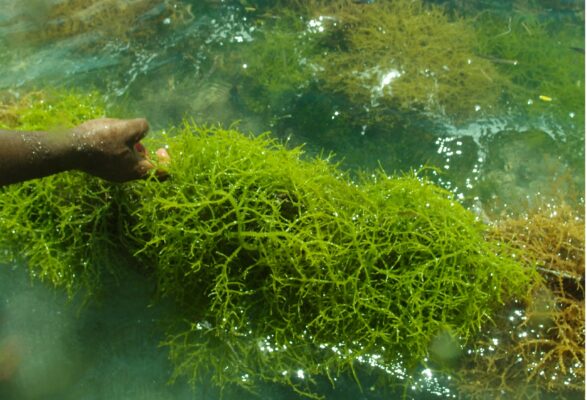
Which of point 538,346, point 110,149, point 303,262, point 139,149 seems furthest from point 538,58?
point 110,149

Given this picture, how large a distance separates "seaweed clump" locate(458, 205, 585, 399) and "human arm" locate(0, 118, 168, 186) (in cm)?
119

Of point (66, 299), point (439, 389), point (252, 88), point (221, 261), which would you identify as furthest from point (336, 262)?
point (252, 88)

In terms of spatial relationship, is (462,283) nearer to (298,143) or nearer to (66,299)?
(298,143)

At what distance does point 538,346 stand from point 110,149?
1.43 meters

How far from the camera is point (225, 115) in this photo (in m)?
2.51

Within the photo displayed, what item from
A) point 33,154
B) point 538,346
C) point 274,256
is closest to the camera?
point 33,154

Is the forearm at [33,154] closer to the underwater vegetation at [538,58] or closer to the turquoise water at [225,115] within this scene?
the turquoise water at [225,115]

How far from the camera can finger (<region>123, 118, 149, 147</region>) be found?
1.62m

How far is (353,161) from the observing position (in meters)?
2.43

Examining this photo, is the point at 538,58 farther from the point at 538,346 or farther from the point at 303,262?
the point at 303,262

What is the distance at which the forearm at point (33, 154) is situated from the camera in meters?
1.45

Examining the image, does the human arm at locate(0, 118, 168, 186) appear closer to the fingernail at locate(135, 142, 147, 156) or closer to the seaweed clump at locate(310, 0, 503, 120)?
the fingernail at locate(135, 142, 147, 156)

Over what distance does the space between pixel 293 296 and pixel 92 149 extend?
71cm

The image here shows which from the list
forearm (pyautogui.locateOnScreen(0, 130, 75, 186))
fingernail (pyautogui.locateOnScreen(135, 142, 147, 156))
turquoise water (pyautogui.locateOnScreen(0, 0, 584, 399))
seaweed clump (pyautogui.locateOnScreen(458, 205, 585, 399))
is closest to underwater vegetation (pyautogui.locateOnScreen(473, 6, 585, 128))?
turquoise water (pyautogui.locateOnScreen(0, 0, 584, 399))
